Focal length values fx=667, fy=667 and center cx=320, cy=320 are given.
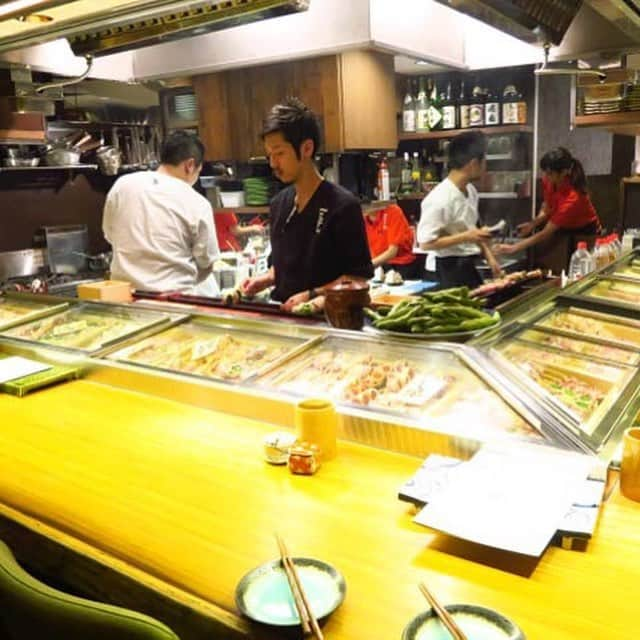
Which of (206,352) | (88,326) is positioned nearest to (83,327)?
(88,326)

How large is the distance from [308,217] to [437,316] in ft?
4.39

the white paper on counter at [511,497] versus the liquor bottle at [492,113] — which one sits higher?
the liquor bottle at [492,113]

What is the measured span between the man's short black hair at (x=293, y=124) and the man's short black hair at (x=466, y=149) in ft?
7.01

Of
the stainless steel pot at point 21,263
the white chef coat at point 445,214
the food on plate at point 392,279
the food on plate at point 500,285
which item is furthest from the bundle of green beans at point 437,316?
the stainless steel pot at point 21,263

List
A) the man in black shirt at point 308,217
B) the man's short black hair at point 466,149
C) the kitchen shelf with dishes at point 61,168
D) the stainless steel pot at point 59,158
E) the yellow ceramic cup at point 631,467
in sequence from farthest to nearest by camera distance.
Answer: the stainless steel pot at point 59,158, the kitchen shelf with dishes at point 61,168, the man's short black hair at point 466,149, the man in black shirt at point 308,217, the yellow ceramic cup at point 631,467

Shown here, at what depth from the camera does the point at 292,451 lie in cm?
179

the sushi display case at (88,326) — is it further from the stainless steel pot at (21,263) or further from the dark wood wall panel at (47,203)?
the dark wood wall panel at (47,203)

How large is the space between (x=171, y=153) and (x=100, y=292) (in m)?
1.33

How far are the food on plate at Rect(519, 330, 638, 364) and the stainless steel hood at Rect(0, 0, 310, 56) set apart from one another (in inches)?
63.0

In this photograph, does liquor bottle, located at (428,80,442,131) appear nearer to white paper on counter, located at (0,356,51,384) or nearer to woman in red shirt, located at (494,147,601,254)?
woman in red shirt, located at (494,147,601,254)

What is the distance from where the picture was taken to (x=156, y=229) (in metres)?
4.21

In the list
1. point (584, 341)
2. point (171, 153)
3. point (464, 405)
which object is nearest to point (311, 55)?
point (171, 153)

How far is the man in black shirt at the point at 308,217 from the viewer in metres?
3.35

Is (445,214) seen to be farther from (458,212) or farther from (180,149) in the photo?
(180,149)
